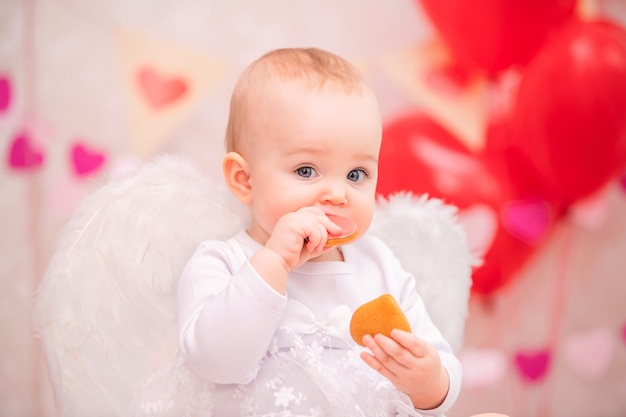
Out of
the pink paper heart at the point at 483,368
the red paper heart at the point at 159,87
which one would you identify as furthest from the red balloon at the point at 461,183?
the red paper heart at the point at 159,87

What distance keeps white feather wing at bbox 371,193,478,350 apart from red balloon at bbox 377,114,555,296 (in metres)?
0.38

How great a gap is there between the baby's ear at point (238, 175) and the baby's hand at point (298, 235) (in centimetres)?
13

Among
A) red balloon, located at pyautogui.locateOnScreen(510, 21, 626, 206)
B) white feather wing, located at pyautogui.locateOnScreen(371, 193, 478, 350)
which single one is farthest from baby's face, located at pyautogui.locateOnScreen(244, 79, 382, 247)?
red balloon, located at pyautogui.locateOnScreen(510, 21, 626, 206)

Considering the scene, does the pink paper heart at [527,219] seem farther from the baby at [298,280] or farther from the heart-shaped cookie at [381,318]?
the heart-shaped cookie at [381,318]

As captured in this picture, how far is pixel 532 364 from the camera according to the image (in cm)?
221

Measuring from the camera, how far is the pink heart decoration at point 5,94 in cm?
192

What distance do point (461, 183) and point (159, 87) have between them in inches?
32.6

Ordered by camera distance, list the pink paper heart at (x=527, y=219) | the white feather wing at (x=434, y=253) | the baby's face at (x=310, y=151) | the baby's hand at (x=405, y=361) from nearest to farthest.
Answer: the baby's hand at (x=405, y=361), the baby's face at (x=310, y=151), the white feather wing at (x=434, y=253), the pink paper heart at (x=527, y=219)

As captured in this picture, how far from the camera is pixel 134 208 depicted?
1.16 meters

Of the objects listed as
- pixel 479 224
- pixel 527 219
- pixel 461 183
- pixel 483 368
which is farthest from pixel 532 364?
pixel 461 183

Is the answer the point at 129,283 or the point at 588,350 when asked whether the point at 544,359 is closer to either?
the point at 588,350

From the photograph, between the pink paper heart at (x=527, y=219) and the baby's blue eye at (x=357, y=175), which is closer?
the baby's blue eye at (x=357, y=175)

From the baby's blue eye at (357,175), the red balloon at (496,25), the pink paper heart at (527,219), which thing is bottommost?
the pink paper heart at (527,219)

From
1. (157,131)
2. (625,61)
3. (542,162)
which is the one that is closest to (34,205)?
(157,131)
